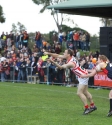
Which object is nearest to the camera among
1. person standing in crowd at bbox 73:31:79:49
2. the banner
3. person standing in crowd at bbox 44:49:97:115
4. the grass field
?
the grass field

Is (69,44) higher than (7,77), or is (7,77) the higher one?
(69,44)

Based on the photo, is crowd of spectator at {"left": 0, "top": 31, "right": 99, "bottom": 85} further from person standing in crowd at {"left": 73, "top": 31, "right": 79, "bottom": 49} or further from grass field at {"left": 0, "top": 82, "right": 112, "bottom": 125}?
grass field at {"left": 0, "top": 82, "right": 112, "bottom": 125}

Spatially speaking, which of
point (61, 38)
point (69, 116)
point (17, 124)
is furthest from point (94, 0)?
point (61, 38)

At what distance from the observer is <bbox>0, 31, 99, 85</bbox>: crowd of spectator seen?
2944 centimetres

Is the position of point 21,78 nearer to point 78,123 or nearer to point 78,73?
point 78,73

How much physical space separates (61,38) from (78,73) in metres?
22.1

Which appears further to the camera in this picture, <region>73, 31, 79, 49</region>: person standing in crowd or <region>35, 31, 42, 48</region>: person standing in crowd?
<region>35, 31, 42, 48</region>: person standing in crowd

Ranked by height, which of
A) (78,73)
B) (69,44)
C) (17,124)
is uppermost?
(69,44)

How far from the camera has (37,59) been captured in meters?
31.6

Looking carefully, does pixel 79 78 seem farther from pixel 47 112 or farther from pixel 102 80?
pixel 102 80

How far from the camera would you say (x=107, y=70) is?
1468 cm

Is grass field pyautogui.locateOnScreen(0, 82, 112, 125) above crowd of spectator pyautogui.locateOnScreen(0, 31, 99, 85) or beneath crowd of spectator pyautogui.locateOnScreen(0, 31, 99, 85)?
beneath

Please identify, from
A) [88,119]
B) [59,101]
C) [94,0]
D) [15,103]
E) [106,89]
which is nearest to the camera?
[88,119]

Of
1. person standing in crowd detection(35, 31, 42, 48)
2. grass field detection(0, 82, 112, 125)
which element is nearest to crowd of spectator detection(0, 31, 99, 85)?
person standing in crowd detection(35, 31, 42, 48)
